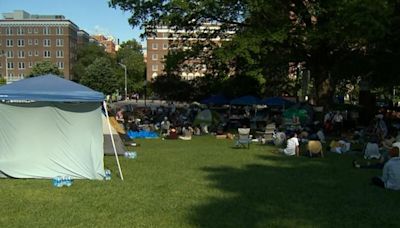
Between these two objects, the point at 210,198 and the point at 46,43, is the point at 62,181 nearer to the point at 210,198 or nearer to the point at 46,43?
the point at 210,198

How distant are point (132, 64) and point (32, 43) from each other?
2604 centimetres

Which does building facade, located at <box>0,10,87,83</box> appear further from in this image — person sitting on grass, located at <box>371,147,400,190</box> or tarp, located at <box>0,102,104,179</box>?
person sitting on grass, located at <box>371,147,400,190</box>

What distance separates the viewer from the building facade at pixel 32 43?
140m

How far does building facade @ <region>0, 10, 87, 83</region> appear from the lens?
140 meters

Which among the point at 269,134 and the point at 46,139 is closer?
the point at 46,139

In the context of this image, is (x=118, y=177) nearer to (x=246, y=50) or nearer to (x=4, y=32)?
(x=246, y=50)

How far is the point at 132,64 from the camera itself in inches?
5787

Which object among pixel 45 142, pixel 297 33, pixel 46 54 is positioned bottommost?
pixel 45 142

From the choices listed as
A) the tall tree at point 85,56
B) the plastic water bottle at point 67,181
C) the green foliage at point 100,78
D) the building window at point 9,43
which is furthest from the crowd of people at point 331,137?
the building window at point 9,43

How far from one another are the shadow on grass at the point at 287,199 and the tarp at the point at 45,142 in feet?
10.8

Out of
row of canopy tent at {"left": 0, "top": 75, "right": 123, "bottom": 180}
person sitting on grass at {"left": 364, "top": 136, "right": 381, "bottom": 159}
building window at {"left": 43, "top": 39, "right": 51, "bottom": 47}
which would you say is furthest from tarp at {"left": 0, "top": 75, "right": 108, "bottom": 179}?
building window at {"left": 43, "top": 39, "right": 51, "bottom": 47}

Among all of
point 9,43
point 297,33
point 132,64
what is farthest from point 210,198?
point 9,43

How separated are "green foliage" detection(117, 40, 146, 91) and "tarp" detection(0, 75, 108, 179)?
121 metres

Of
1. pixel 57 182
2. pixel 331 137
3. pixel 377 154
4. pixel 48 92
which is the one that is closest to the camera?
pixel 57 182
